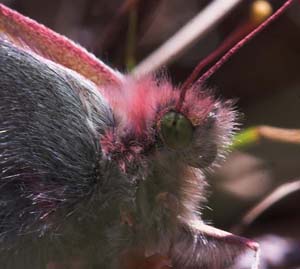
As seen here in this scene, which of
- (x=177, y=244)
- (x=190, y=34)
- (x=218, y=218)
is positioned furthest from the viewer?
(x=190, y=34)

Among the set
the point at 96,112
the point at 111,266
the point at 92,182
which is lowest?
the point at 111,266

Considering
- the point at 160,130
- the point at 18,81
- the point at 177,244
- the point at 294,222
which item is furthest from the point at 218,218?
the point at 18,81

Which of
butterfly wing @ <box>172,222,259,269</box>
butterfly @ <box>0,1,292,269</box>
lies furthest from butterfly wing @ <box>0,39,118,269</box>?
butterfly wing @ <box>172,222,259,269</box>

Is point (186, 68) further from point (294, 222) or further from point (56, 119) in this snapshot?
point (56, 119)

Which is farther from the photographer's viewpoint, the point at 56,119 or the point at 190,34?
the point at 190,34

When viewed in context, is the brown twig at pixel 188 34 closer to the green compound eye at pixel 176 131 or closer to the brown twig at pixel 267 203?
the brown twig at pixel 267 203

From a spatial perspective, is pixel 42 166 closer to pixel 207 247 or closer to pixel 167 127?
pixel 167 127

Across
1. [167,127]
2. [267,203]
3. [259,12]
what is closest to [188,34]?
[259,12]
